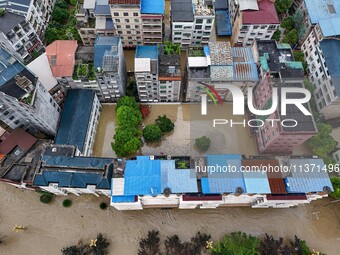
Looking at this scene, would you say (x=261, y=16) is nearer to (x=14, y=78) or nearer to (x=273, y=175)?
(x=273, y=175)

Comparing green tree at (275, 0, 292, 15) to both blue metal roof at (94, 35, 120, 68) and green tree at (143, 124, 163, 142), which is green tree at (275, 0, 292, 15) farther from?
green tree at (143, 124, 163, 142)

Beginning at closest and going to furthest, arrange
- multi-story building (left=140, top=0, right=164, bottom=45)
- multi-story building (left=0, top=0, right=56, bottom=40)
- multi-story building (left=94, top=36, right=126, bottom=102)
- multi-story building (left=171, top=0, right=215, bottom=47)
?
multi-story building (left=94, top=36, right=126, bottom=102)
multi-story building (left=0, top=0, right=56, bottom=40)
multi-story building (left=140, top=0, right=164, bottom=45)
multi-story building (left=171, top=0, right=215, bottom=47)

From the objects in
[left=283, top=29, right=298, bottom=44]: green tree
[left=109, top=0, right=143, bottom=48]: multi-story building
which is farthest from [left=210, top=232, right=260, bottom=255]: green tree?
[left=109, top=0, right=143, bottom=48]: multi-story building

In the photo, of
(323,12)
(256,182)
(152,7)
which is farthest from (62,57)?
(323,12)

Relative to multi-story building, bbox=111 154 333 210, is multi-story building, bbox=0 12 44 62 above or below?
above

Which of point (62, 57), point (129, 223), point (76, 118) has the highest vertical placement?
point (62, 57)

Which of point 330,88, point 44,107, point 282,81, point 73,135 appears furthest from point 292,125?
point 44,107
